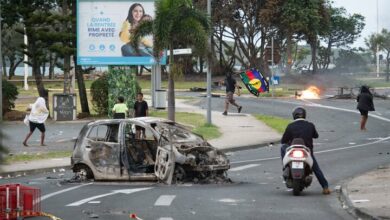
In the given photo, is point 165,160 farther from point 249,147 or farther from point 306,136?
point 249,147

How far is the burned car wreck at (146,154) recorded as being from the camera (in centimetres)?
1300

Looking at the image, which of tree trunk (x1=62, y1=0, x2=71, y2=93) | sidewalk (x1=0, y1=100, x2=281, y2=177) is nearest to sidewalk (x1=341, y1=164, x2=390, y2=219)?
sidewalk (x1=0, y1=100, x2=281, y2=177)

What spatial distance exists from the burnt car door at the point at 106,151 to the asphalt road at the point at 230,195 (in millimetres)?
280

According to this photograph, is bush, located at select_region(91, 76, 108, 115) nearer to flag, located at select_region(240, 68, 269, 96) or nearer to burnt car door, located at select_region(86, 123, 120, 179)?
flag, located at select_region(240, 68, 269, 96)

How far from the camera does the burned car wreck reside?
13.0 meters

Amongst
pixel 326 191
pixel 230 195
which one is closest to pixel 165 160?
pixel 230 195

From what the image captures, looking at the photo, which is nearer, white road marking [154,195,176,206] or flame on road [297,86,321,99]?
white road marking [154,195,176,206]

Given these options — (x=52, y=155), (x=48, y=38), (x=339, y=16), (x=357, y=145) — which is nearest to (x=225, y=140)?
(x=357, y=145)

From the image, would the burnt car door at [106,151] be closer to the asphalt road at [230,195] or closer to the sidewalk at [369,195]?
the asphalt road at [230,195]

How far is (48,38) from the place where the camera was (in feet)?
103

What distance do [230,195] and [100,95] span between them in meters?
22.2

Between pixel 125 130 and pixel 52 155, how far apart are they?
260 inches

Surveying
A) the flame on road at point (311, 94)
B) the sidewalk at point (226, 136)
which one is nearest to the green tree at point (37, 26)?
the sidewalk at point (226, 136)

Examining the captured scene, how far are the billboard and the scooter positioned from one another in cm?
2029
